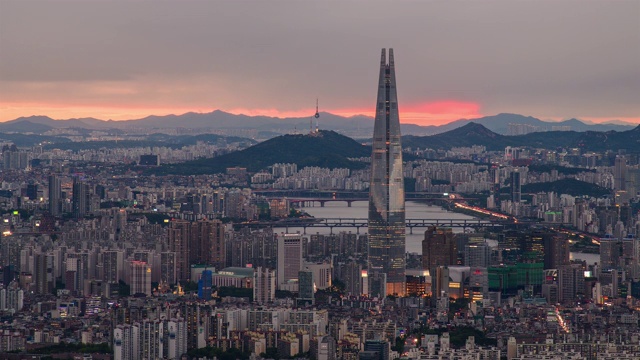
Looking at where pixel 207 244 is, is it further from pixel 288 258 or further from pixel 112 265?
pixel 112 265

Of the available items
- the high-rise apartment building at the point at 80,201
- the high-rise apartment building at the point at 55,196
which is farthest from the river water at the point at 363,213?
the high-rise apartment building at the point at 55,196

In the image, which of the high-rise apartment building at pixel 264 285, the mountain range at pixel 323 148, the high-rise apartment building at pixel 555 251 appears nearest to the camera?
the high-rise apartment building at pixel 264 285

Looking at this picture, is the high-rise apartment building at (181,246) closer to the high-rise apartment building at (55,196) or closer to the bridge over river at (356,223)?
the bridge over river at (356,223)

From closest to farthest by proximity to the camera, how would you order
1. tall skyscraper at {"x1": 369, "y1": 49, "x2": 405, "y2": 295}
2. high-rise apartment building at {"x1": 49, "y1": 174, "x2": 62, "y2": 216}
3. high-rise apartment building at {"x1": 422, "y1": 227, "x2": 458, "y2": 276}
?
tall skyscraper at {"x1": 369, "y1": 49, "x2": 405, "y2": 295}, high-rise apartment building at {"x1": 422, "y1": 227, "x2": 458, "y2": 276}, high-rise apartment building at {"x1": 49, "y1": 174, "x2": 62, "y2": 216}

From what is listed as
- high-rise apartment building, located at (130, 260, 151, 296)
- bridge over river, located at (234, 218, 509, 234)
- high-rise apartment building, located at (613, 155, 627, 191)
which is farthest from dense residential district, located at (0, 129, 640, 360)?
high-rise apartment building, located at (613, 155, 627, 191)

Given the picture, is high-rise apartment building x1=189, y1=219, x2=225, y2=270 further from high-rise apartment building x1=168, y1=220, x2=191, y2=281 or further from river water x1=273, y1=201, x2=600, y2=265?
river water x1=273, y1=201, x2=600, y2=265

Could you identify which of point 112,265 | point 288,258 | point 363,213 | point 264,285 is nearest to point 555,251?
point 288,258
